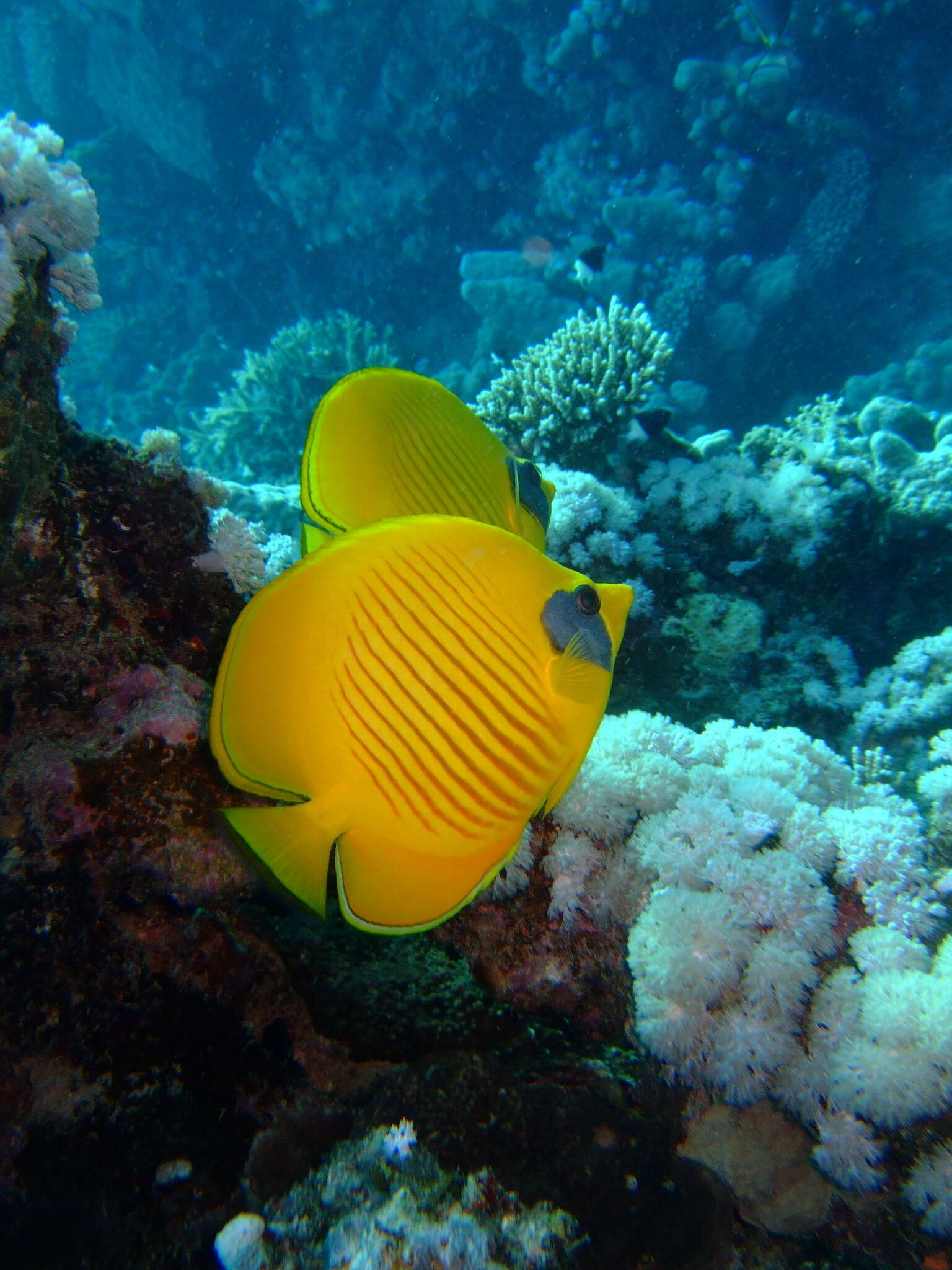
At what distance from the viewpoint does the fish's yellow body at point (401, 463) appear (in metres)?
1.38

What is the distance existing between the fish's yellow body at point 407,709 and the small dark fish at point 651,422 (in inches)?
180

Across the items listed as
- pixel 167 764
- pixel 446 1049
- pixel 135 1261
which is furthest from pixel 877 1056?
pixel 167 764

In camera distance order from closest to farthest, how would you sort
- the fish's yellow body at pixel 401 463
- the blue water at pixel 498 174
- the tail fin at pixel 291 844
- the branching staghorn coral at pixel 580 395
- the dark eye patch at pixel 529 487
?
the tail fin at pixel 291 844 < the fish's yellow body at pixel 401 463 < the dark eye patch at pixel 529 487 < the branching staghorn coral at pixel 580 395 < the blue water at pixel 498 174

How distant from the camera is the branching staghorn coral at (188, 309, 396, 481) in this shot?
1148 cm

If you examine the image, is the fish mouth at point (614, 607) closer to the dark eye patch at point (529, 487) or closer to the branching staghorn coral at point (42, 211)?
the dark eye patch at point (529, 487)

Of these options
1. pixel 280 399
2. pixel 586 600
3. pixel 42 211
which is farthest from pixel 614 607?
pixel 280 399

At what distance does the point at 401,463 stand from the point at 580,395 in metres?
3.97

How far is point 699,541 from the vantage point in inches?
159

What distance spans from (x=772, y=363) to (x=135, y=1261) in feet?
46.5

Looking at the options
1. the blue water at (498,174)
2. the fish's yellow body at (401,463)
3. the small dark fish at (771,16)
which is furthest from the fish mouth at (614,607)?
the small dark fish at (771,16)

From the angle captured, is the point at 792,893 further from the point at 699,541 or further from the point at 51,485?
the point at 699,541

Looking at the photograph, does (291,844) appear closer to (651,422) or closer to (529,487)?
(529,487)

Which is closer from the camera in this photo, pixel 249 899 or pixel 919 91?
pixel 249 899

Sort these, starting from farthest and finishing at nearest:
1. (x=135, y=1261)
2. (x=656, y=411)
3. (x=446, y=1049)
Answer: (x=656, y=411) → (x=446, y=1049) → (x=135, y=1261)
